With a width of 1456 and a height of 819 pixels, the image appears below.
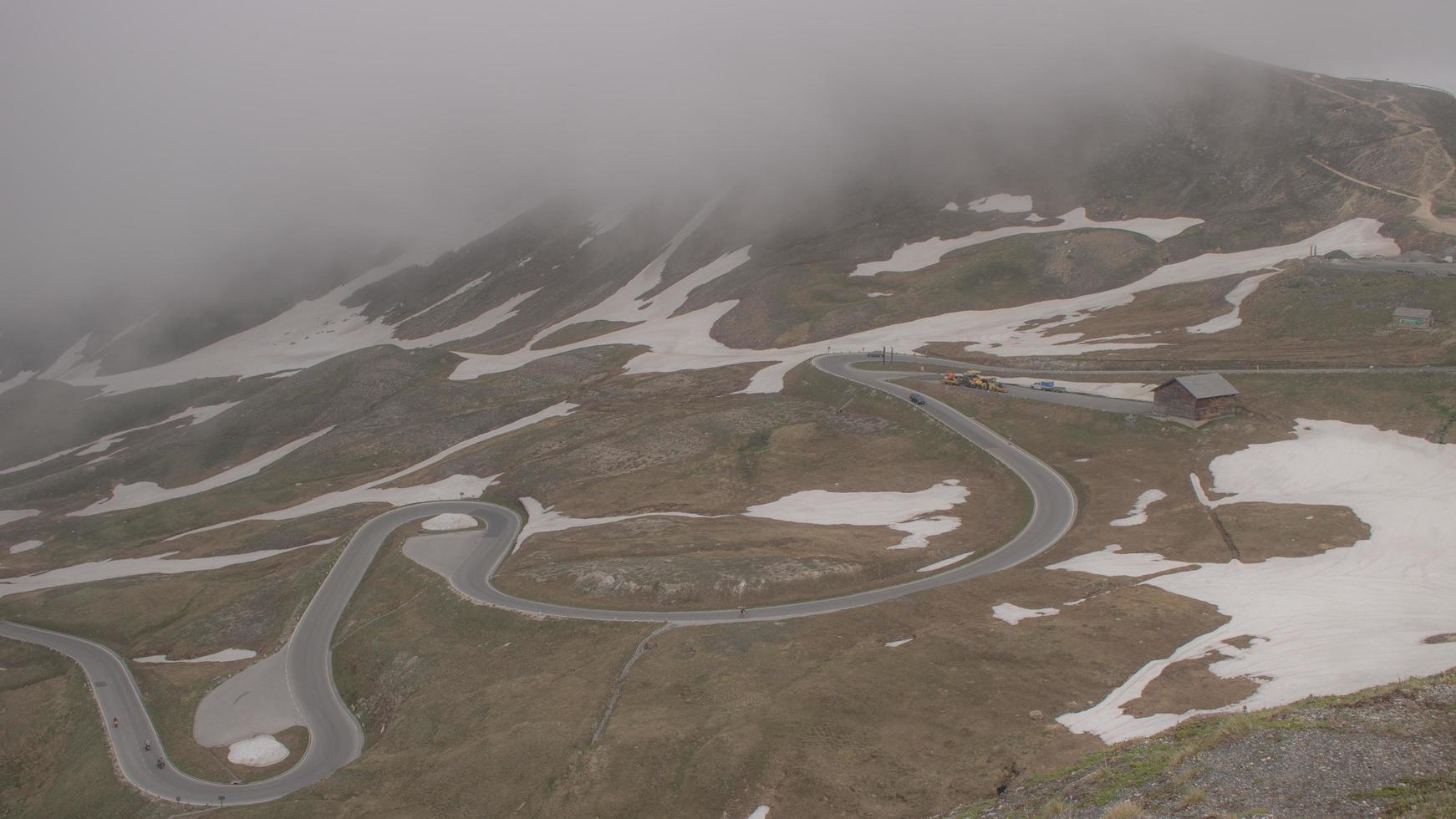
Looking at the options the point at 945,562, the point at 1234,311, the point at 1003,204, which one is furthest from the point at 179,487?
the point at 1003,204

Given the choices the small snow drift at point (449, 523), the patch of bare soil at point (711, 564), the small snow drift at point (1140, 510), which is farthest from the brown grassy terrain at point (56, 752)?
the small snow drift at point (1140, 510)

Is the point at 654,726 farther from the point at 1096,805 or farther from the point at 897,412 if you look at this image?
the point at 897,412

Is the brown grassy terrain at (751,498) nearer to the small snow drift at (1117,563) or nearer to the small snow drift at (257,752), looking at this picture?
the small snow drift at (1117,563)

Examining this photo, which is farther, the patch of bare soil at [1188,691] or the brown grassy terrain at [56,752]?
the brown grassy terrain at [56,752]

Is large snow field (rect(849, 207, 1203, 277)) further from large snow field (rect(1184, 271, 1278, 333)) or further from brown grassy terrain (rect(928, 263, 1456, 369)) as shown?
brown grassy terrain (rect(928, 263, 1456, 369))

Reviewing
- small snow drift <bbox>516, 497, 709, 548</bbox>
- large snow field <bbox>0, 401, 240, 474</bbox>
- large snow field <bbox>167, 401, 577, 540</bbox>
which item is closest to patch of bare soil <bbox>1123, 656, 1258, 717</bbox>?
small snow drift <bbox>516, 497, 709, 548</bbox>
